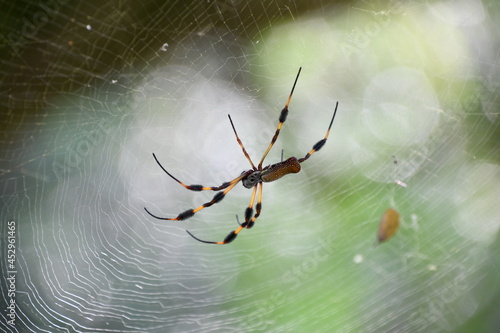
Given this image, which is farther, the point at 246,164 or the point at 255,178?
the point at 246,164

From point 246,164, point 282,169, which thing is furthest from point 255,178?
point 246,164

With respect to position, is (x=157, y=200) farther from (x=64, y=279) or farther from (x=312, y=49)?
(x=312, y=49)

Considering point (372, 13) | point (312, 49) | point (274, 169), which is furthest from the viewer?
point (312, 49)

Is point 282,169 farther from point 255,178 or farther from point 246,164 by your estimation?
point 246,164

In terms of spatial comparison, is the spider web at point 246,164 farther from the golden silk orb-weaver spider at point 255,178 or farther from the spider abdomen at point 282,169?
the spider abdomen at point 282,169

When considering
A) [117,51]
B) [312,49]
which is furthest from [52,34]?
[312,49]

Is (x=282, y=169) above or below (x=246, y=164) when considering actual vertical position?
below

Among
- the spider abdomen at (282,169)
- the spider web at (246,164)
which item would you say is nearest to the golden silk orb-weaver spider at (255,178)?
the spider abdomen at (282,169)
